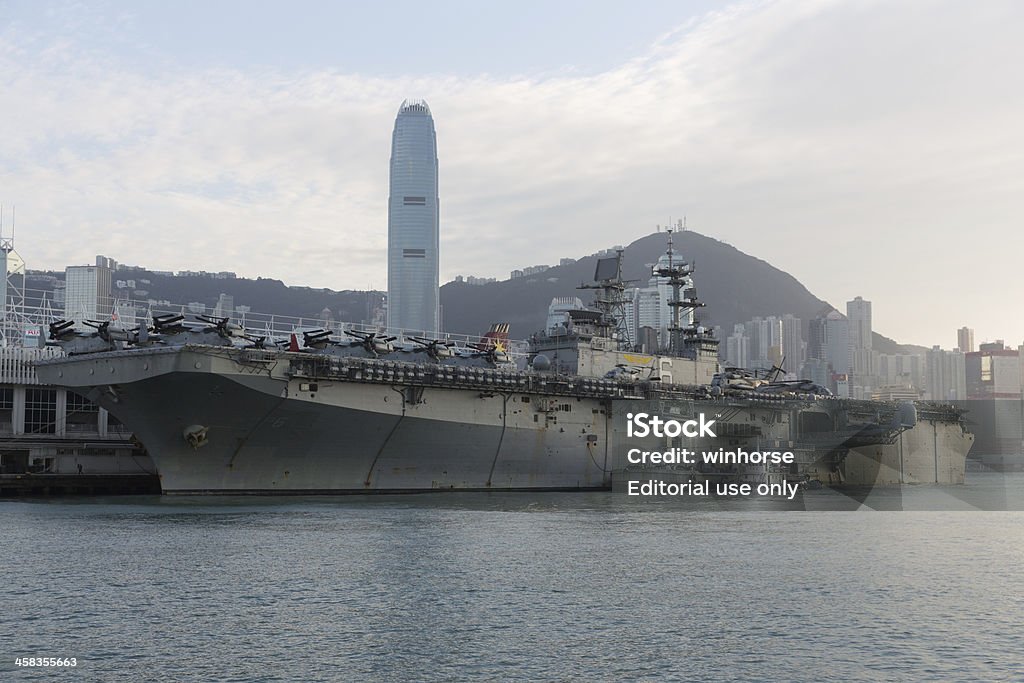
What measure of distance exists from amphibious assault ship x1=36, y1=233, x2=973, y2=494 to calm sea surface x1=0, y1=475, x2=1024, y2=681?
295 centimetres

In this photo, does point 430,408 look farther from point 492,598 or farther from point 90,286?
point 90,286

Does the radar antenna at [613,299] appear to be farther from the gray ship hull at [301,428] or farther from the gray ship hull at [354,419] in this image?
the gray ship hull at [301,428]

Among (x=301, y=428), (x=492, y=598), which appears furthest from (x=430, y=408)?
(x=492, y=598)

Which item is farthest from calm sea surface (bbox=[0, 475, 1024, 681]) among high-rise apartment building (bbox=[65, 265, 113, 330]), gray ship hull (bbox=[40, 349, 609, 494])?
high-rise apartment building (bbox=[65, 265, 113, 330])

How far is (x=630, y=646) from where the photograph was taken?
1410 centimetres

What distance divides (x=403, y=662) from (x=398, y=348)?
2408cm

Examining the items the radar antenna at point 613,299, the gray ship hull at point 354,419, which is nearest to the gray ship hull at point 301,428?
the gray ship hull at point 354,419

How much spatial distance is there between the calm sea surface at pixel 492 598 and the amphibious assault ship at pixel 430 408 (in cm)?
295

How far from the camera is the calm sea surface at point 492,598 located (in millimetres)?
13141

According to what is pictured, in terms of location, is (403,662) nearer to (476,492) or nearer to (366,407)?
(366,407)

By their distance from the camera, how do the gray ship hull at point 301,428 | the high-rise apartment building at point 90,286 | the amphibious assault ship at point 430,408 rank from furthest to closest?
the high-rise apartment building at point 90,286 < the amphibious assault ship at point 430,408 < the gray ship hull at point 301,428

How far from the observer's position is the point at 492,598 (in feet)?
55.7

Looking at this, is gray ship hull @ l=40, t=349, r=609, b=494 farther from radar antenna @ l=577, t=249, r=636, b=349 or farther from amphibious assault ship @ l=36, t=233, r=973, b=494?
radar antenna @ l=577, t=249, r=636, b=349

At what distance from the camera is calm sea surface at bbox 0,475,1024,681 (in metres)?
13.1
